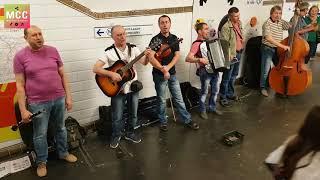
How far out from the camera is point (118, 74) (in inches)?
156

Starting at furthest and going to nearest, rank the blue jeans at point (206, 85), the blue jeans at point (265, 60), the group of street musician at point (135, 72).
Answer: the blue jeans at point (265, 60) → the blue jeans at point (206, 85) → the group of street musician at point (135, 72)

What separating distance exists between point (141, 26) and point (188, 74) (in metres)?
1.39

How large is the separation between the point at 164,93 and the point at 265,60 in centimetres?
235

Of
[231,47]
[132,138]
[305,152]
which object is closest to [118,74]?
[132,138]

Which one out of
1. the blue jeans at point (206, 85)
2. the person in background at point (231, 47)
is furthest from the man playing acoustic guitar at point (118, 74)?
the person in background at point (231, 47)

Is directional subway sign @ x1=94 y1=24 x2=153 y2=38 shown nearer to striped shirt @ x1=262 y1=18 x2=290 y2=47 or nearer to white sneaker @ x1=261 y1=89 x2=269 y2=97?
striped shirt @ x1=262 y1=18 x2=290 y2=47

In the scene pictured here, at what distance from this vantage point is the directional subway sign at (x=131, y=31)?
4565 mm

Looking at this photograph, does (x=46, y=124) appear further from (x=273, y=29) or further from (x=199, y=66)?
(x=273, y=29)

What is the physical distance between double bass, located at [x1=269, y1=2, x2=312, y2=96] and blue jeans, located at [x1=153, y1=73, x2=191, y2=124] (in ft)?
6.00

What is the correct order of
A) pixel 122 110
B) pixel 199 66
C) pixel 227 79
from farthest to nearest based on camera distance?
pixel 227 79 → pixel 199 66 → pixel 122 110

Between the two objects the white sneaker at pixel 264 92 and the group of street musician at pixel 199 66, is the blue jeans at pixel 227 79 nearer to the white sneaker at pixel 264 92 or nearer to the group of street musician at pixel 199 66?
the group of street musician at pixel 199 66

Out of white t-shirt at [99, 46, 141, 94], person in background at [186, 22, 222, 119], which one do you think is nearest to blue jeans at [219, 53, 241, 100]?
person in background at [186, 22, 222, 119]

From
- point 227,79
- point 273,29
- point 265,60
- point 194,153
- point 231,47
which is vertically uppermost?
point 273,29

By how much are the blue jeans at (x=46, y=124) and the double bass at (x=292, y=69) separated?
361 centimetres
